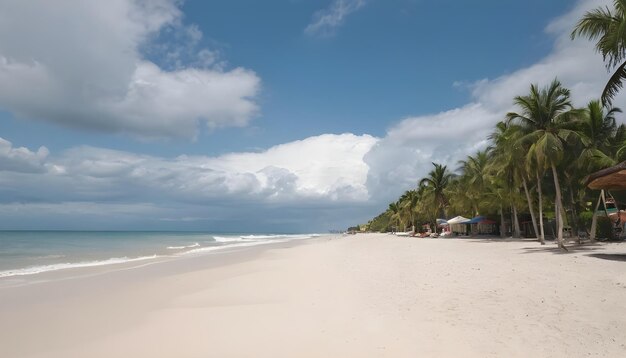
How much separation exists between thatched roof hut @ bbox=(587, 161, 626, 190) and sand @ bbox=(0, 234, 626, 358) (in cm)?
278

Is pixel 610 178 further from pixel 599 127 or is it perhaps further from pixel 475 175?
pixel 475 175

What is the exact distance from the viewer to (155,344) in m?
5.93

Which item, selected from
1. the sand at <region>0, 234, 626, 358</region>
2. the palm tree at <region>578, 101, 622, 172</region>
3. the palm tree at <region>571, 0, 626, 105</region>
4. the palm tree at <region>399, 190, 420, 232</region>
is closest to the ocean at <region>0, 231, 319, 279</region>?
the sand at <region>0, 234, 626, 358</region>

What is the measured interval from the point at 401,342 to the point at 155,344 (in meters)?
3.52

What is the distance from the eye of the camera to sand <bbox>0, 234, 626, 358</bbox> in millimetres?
5410

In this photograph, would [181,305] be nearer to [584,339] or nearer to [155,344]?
[155,344]

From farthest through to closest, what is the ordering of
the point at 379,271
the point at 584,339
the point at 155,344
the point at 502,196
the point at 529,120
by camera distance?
the point at 502,196 → the point at 529,120 → the point at 379,271 → the point at 155,344 → the point at 584,339

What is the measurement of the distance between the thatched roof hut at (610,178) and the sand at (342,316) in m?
2.78

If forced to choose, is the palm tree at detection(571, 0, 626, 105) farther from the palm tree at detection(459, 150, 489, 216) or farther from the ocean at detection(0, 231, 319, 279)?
the palm tree at detection(459, 150, 489, 216)

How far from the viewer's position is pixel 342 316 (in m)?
7.09

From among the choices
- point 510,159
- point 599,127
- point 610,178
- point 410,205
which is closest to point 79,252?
point 510,159

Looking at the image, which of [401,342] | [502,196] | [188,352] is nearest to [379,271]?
[401,342]

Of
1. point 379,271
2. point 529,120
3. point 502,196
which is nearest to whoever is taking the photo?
point 379,271

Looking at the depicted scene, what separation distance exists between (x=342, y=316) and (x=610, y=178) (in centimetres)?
1142
